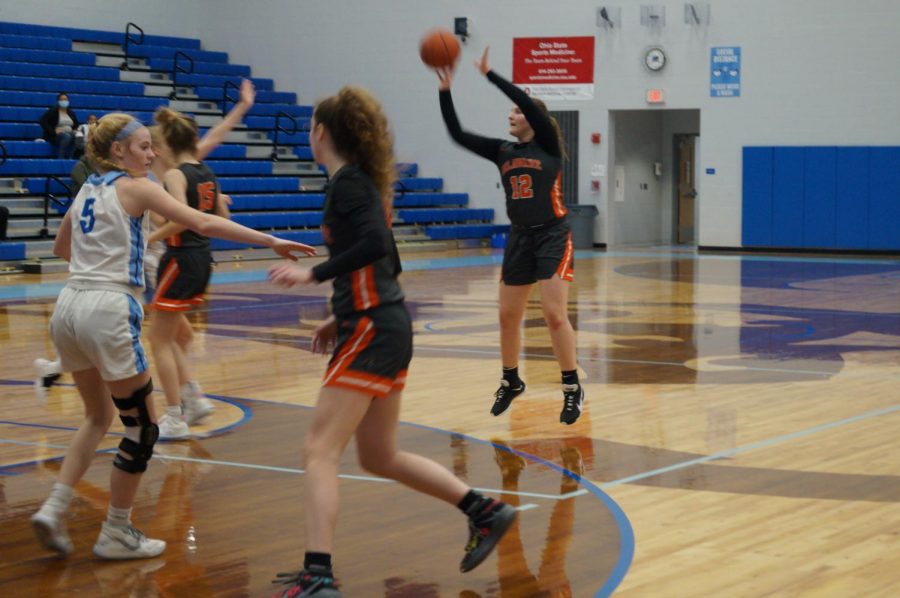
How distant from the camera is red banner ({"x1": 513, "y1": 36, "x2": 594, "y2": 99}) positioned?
2438 cm

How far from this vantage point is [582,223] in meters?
24.4

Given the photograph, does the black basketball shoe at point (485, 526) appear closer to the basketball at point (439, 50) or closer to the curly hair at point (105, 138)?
the curly hair at point (105, 138)

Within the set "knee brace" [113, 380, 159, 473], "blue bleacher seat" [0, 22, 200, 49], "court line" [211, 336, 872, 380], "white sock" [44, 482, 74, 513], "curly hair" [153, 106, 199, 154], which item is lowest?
"court line" [211, 336, 872, 380]

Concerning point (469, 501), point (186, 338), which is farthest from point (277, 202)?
point (469, 501)

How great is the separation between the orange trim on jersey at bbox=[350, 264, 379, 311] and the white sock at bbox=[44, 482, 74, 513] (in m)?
1.45

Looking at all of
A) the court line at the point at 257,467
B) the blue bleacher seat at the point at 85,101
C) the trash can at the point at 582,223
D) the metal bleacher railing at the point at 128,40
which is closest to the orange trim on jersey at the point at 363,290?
the court line at the point at 257,467

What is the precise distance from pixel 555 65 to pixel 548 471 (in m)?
19.6

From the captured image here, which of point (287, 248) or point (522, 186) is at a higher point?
point (522, 186)

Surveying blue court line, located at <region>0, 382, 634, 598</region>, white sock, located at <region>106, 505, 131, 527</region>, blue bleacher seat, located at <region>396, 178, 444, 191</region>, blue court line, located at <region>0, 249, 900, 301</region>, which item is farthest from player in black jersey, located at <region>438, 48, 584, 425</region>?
blue bleacher seat, located at <region>396, 178, 444, 191</region>

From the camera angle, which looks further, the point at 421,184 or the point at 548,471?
the point at 421,184

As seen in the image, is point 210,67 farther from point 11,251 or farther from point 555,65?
point 11,251

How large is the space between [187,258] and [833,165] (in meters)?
17.9

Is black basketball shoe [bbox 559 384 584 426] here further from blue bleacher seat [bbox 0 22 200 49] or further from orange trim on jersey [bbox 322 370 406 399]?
blue bleacher seat [bbox 0 22 200 49]

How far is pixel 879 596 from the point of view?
405 cm
